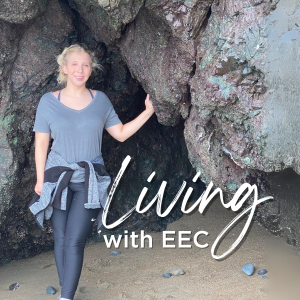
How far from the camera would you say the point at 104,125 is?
127 inches

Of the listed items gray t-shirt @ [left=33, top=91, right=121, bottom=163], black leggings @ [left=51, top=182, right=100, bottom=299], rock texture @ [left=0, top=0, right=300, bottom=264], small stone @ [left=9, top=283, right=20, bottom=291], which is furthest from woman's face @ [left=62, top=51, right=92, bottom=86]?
small stone @ [left=9, top=283, right=20, bottom=291]

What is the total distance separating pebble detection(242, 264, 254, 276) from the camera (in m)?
3.21

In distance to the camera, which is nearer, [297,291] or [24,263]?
[297,291]

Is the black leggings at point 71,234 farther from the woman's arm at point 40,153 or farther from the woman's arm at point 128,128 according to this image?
the woman's arm at point 128,128

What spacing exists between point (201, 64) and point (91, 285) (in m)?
1.90

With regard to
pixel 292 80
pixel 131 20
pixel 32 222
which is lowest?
pixel 32 222

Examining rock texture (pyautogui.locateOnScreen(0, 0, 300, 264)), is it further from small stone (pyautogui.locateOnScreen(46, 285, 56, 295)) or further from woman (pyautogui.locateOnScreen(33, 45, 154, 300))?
small stone (pyautogui.locateOnScreen(46, 285, 56, 295))

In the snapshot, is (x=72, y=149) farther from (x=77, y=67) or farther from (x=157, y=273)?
(x=157, y=273)

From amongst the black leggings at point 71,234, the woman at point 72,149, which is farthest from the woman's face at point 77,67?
the black leggings at point 71,234

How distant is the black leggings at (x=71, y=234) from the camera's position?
2777mm

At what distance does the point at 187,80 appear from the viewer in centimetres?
302

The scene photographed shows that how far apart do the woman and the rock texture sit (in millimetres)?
469

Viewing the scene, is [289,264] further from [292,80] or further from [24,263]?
[24,263]

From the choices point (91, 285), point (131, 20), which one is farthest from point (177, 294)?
point (131, 20)
